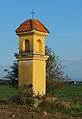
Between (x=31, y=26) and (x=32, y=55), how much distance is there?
53.1 inches

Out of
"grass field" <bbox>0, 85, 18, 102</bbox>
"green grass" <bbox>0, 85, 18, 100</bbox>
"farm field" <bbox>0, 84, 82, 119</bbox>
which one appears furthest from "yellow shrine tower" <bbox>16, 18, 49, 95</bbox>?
"green grass" <bbox>0, 85, 18, 100</bbox>

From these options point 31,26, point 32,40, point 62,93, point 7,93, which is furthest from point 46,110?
point 62,93

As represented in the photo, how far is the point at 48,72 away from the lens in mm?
18828

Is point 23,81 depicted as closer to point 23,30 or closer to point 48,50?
point 23,30

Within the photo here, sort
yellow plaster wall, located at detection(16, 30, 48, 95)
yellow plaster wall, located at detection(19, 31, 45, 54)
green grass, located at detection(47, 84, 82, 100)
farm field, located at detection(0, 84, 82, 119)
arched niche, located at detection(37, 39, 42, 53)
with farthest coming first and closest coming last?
1. green grass, located at detection(47, 84, 82, 100)
2. arched niche, located at detection(37, 39, 42, 53)
3. yellow plaster wall, located at detection(19, 31, 45, 54)
4. yellow plaster wall, located at detection(16, 30, 48, 95)
5. farm field, located at detection(0, 84, 82, 119)

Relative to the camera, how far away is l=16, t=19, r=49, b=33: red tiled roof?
643 inches

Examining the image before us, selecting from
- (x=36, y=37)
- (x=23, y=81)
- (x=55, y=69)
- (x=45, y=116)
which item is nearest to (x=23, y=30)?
(x=36, y=37)

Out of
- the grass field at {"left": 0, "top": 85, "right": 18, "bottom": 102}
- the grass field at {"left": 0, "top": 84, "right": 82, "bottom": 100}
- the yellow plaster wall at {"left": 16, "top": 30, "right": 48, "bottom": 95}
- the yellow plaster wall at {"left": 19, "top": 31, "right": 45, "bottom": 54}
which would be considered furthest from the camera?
the grass field at {"left": 0, "top": 84, "right": 82, "bottom": 100}

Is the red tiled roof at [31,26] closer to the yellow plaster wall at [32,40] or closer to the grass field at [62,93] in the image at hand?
the yellow plaster wall at [32,40]

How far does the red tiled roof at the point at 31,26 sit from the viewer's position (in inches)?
643

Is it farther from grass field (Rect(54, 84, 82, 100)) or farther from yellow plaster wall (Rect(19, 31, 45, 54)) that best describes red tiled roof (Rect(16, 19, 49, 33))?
grass field (Rect(54, 84, 82, 100))

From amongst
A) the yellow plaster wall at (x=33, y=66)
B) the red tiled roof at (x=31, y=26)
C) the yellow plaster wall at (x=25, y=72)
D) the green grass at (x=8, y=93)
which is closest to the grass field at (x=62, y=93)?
the green grass at (x=8, y=93)

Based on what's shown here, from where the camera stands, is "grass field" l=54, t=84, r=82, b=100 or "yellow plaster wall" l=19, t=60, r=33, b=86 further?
"grass field" l=54, t=84, r=82, b=100

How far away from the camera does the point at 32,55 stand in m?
16.1
